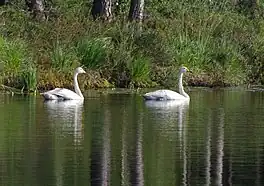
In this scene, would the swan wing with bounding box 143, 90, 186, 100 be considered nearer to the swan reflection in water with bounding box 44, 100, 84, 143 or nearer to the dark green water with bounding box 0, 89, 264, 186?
the dark green water with bounding box 0, 89, 264, 186

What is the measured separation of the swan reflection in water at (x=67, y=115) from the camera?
20000mm

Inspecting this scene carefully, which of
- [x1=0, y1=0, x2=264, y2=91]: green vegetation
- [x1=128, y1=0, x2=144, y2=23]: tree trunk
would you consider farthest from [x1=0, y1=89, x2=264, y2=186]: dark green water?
[x1=128, y1=0, x2=144, y2=23]: tree trunk

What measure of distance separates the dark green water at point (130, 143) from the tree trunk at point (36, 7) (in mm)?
11029

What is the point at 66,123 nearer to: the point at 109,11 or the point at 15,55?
the point at 15,55

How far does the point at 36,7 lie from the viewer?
38.7 meters

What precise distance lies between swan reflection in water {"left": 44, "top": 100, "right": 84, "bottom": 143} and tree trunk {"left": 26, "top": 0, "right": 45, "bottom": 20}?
1080 centimetres

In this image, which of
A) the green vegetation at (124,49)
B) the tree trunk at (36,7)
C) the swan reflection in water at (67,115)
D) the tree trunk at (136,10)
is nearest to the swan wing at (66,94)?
the swan reflection in water at (67,115)

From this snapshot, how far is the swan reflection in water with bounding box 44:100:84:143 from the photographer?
2000cm

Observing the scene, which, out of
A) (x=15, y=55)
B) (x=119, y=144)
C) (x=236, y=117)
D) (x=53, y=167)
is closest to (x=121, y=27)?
(x=15, y=55)

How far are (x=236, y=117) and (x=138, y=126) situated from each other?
3.26 meters

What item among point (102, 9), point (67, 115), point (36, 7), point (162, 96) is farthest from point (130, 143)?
point (36, 7)

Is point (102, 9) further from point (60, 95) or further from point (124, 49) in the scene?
point (60, 95)

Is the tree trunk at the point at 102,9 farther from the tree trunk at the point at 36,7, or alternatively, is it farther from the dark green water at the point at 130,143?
the dark green water at the point at 130,143

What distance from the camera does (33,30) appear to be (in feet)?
113
